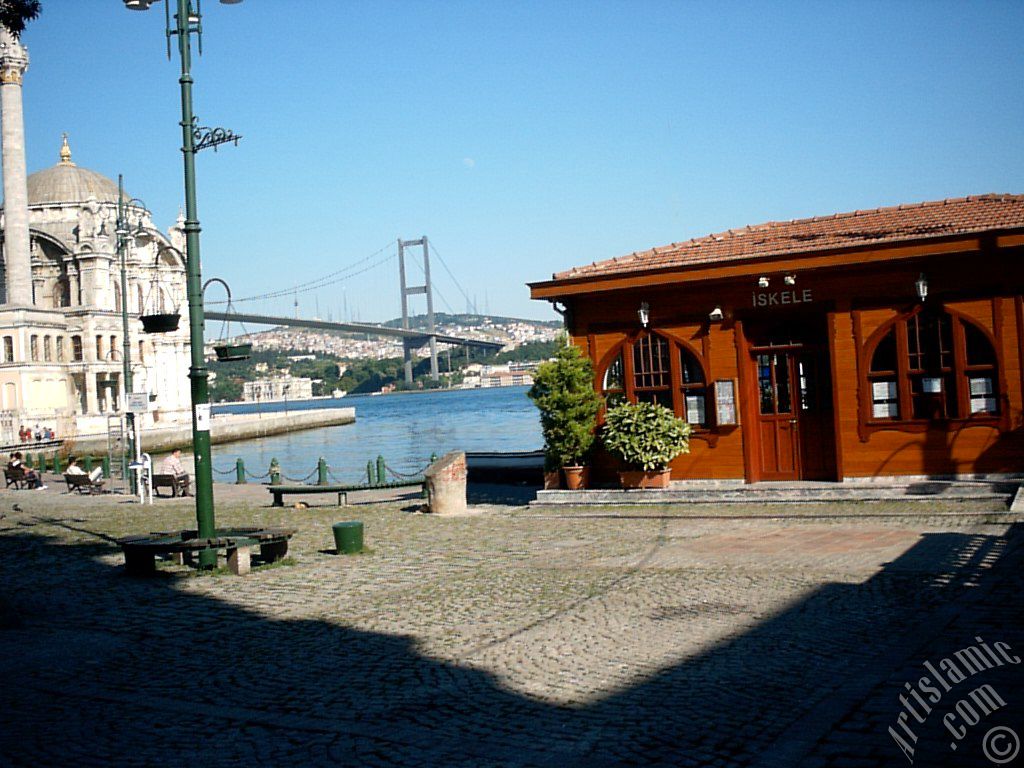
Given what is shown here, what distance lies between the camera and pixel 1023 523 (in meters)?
10.7

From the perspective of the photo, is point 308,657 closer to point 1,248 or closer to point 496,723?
point 496,723

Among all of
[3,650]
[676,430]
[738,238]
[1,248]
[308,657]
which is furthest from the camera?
[1,248]

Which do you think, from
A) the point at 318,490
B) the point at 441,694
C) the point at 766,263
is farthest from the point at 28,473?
the point at 441,694

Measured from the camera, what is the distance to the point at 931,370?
43.5 ft

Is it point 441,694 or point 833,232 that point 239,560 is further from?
point 833,232

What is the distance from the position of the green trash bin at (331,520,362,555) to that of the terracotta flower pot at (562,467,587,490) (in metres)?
4.30

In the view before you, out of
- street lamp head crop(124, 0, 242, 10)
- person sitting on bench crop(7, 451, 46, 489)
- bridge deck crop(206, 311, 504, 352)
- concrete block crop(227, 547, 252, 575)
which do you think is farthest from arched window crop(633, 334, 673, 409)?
bridge deck crop(206, 311, 504, 352)

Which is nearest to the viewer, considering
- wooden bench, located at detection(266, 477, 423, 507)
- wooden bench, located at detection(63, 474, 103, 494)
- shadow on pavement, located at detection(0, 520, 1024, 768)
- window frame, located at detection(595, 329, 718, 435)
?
shadow on pavement, located at detection(0, 520, 1024, 768)

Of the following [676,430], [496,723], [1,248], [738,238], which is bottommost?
[496,723]

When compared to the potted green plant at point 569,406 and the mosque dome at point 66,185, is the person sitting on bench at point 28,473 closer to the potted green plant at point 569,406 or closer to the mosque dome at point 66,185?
the potted green plant at point 569,406

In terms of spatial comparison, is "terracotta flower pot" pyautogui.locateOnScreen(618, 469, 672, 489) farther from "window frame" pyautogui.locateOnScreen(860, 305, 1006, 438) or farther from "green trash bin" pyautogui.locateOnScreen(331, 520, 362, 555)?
"green trash bin" pyautogui.locateOnScreen(331, 520, 362, 555)

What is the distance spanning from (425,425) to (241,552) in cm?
7116

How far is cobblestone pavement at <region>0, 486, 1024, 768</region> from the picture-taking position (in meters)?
5.12

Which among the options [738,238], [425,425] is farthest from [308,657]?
[425,425]
